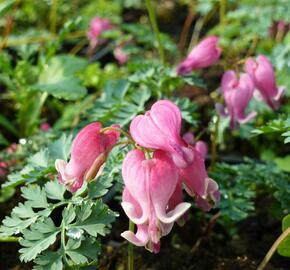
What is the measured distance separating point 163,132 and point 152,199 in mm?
148

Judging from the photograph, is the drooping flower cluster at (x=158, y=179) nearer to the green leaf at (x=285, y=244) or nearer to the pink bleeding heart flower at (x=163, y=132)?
the pink bleeding heart flower at (x=163, y=132)

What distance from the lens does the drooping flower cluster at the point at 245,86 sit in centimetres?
189

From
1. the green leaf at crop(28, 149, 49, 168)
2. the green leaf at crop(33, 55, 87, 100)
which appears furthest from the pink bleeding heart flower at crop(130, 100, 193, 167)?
the green leaf at crop(33, 55, 87, 100)

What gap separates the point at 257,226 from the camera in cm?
209

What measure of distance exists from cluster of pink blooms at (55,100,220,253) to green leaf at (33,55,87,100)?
90 centimetres

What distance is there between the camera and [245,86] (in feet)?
6.20

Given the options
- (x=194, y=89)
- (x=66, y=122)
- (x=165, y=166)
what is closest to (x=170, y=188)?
(x=165, y=166)

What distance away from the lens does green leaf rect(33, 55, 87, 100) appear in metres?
2.23

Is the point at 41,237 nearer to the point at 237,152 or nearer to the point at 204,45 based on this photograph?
the point at 204,45

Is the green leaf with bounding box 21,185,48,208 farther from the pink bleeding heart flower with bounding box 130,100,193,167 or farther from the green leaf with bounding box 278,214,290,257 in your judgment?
the green leaf with bounding box 278,214,290,257

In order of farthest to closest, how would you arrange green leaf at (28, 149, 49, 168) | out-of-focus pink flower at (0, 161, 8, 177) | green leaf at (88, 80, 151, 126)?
out-of-focus pink flower at (0, 161, 8, 177) → green leaf at (88, 80, 151, 126) → green leaf at (28, 149, 49, 168)

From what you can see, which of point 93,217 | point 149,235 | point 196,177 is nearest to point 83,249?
point 93,217

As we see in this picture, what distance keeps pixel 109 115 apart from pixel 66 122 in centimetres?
68

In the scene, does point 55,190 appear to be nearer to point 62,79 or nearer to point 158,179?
point 158,179
